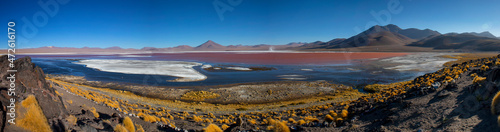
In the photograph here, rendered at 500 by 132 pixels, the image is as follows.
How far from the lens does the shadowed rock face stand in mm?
5125

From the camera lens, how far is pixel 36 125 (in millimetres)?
4883

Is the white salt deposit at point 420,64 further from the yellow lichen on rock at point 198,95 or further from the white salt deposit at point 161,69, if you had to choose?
the white salt deposit at point 161,69

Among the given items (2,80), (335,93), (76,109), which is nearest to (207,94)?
(335,93)

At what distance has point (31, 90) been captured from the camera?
5.46 meters

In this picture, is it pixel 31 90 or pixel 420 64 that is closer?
pixel 31 90

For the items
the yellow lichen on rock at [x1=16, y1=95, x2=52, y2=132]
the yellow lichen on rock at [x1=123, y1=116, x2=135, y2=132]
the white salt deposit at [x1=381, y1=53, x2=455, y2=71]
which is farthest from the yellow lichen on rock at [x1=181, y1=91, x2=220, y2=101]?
the white salt deposit at [x1=381, y1=53, x2=455, y2=71]

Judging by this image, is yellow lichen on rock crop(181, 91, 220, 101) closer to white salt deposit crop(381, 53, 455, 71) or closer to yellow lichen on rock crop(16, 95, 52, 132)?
yellow lichen on rock crop(16, 95, 52, 132)

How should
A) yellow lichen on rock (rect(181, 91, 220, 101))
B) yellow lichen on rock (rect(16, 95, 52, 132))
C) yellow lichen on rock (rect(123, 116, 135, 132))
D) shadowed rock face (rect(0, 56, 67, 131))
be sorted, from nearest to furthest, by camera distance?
yellow lichen on rock (rect(16, 95, 52, 132)), shadowed rock face (rect(0, 56, 67, 131)), yellow lichen on rock (rect(123, 116, 135, 132)), yellow lichen on rock (rect(181, 91, 220, 101))

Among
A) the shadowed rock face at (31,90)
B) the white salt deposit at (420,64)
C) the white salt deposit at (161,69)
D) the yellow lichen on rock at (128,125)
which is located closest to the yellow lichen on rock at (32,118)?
the shadowed rock face at (31,90)

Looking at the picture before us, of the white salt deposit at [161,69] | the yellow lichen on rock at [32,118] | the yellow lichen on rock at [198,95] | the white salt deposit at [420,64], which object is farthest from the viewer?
the white salt deposit at [420,64]

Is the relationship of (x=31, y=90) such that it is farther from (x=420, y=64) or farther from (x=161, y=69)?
(x=420, y=64)

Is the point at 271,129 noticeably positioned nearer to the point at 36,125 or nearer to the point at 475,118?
the point at 475,118

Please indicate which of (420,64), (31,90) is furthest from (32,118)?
(420,64)

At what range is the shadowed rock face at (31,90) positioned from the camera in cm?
512
